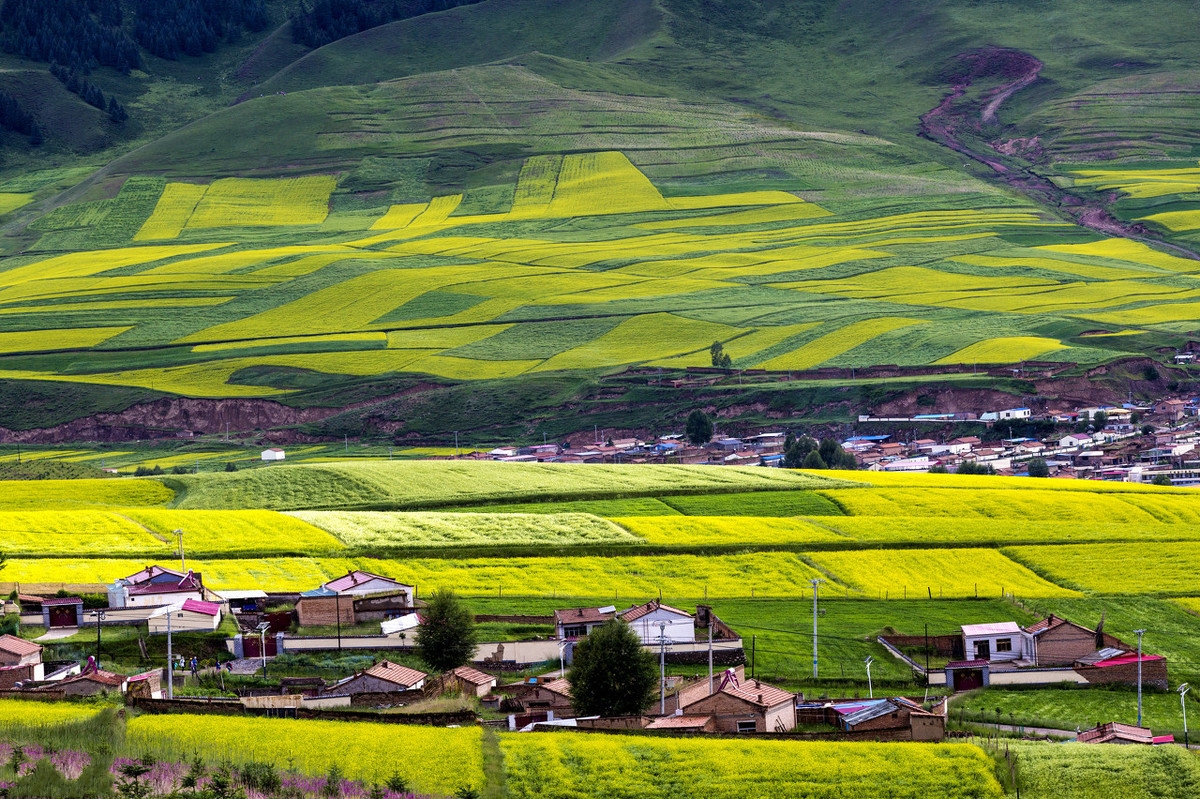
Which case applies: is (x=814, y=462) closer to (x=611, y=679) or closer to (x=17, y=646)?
(x=611, y=679)

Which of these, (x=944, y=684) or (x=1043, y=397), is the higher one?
(x=1043, y=397)

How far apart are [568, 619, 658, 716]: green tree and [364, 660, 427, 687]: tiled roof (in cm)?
436

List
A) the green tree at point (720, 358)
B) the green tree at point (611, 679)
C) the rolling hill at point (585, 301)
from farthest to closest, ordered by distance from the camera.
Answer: the rolling hill at point (585, 301) < the green tree at point (720, 358) < the green tree at point (611, 679)

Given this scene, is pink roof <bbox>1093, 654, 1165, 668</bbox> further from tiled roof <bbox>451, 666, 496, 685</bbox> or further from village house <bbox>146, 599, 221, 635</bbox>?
village house <bbox>146, 599, 221, 635</bbox>

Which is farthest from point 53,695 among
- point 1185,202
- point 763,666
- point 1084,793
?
point 1185,202

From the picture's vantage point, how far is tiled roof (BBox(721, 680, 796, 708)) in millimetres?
39281

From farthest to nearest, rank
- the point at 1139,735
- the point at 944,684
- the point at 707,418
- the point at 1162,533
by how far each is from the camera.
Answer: the point at 707,418 → the point at 1162,533 → the point at 944,684 → the point at 1139,735

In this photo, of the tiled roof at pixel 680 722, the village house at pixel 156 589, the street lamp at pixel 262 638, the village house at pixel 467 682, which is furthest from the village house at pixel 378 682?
the village house at pixel 156 589

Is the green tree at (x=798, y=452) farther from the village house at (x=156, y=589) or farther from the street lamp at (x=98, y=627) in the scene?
the street lamp at (x=98, y=627)

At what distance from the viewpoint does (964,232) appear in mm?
177375

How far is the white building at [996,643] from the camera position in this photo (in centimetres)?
4997

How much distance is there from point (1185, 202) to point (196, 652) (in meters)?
167

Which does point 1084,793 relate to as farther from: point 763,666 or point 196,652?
point 196,652

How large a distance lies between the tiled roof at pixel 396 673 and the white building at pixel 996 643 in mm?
15735
